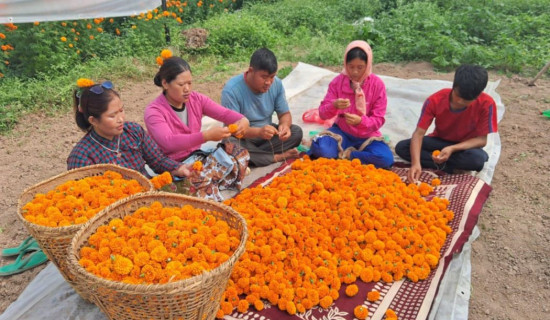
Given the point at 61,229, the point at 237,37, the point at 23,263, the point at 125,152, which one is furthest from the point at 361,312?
the point at 237,37

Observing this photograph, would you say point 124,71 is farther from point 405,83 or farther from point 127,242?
point 127,242

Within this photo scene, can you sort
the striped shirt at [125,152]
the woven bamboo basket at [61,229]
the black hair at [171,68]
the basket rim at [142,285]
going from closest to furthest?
the basket rim at [142,285] → the woven bamboo basket at [61,229] → the striped shirt at [125,152] → the black hair at [171,68]

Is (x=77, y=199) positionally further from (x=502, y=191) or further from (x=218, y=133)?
(x=502, y=191)

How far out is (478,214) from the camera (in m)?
3.12

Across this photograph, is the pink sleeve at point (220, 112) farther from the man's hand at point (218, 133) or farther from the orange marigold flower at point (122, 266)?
the orange marigold flower at point (122, 266)

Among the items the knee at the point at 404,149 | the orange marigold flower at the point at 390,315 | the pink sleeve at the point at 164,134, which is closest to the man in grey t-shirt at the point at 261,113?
the pink sleeve at the point at 164,134

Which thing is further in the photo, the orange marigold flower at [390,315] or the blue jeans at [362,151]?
the blue jeans at [362,151]

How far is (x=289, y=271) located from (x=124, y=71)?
510cm

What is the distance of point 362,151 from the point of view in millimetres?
4016

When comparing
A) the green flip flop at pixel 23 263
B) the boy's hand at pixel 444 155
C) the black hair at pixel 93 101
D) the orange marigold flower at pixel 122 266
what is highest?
the black hair at pixel 93 101

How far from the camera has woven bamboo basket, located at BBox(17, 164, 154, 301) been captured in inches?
84.1

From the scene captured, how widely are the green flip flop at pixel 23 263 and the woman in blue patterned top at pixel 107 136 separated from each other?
704mm

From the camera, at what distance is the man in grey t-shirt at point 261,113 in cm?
378

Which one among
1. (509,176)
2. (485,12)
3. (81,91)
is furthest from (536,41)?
(81,91)
